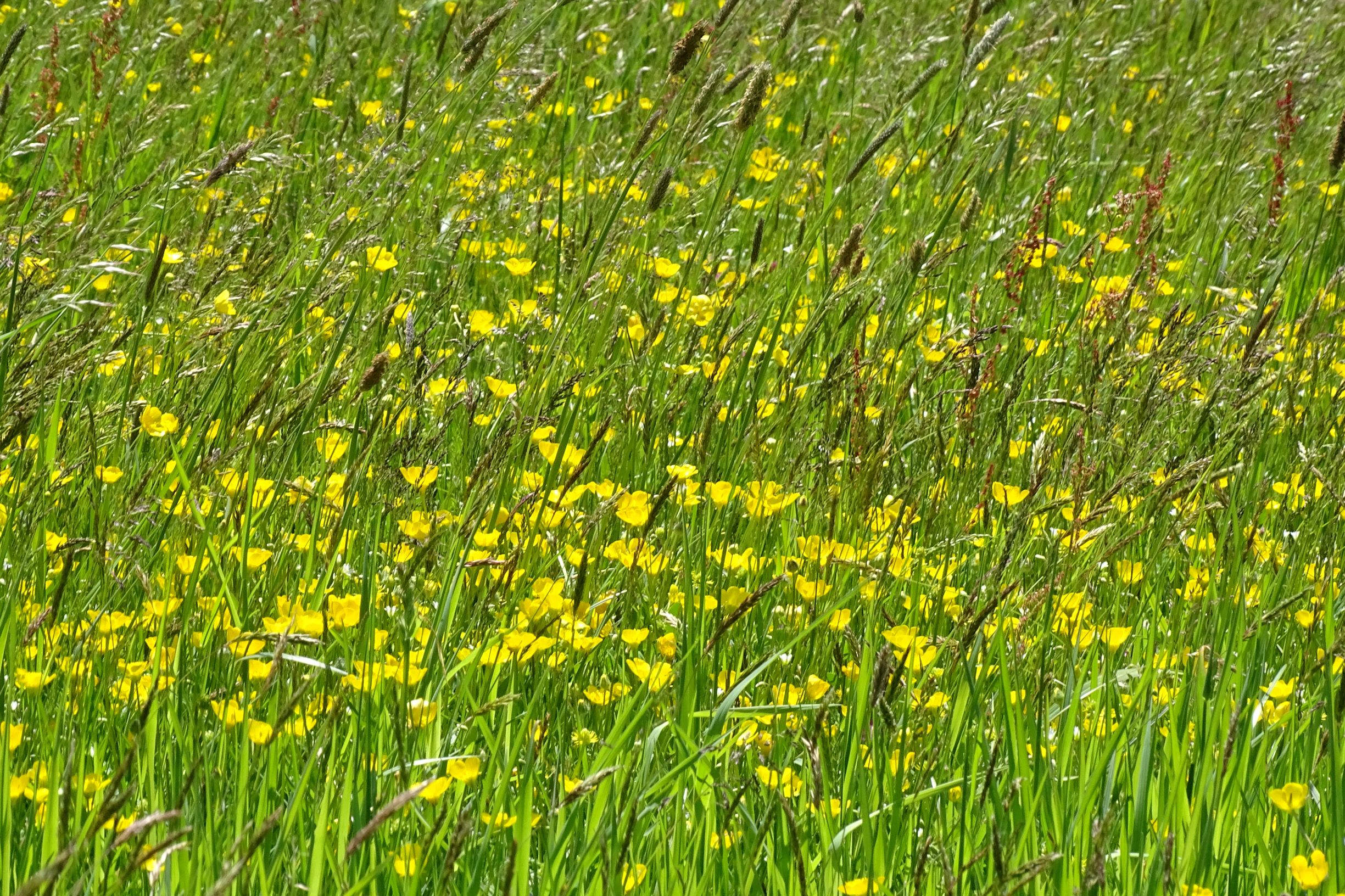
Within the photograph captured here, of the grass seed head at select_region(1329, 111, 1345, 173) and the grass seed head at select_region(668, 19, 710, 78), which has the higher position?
the grass seed head at select_region(668, 19, 710, 78)

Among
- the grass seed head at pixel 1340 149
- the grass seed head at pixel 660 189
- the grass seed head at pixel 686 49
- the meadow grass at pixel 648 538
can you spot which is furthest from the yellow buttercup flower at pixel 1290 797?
the grass seed head at pixel 1340 149

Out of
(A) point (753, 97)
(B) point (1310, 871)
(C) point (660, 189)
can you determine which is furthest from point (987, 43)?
(B) point (1310, 871)

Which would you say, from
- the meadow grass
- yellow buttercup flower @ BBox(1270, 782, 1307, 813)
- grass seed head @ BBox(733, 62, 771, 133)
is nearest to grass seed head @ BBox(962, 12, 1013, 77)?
the meadow grass

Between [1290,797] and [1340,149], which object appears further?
[1340,149]

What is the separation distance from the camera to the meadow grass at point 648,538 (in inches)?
53.4

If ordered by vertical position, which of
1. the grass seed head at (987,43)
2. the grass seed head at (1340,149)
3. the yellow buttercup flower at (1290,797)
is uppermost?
the grass seed head at (987,43)

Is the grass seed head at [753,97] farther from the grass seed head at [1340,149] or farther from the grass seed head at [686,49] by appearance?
the grass seed head at [1340,149]

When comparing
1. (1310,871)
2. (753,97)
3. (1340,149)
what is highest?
(753,97)

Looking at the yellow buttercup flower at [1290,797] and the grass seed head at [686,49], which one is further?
the grass seed head at [686,49]

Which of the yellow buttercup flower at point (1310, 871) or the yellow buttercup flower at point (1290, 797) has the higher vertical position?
the yellow buttercup flower at point (1290, 797)

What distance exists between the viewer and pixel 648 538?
2.07 m

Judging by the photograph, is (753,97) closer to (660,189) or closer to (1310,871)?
(660,189)

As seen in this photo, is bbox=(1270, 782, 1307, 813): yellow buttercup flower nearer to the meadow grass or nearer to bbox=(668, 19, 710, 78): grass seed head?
the meadow grass

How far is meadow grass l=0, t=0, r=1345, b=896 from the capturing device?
1.36 m
